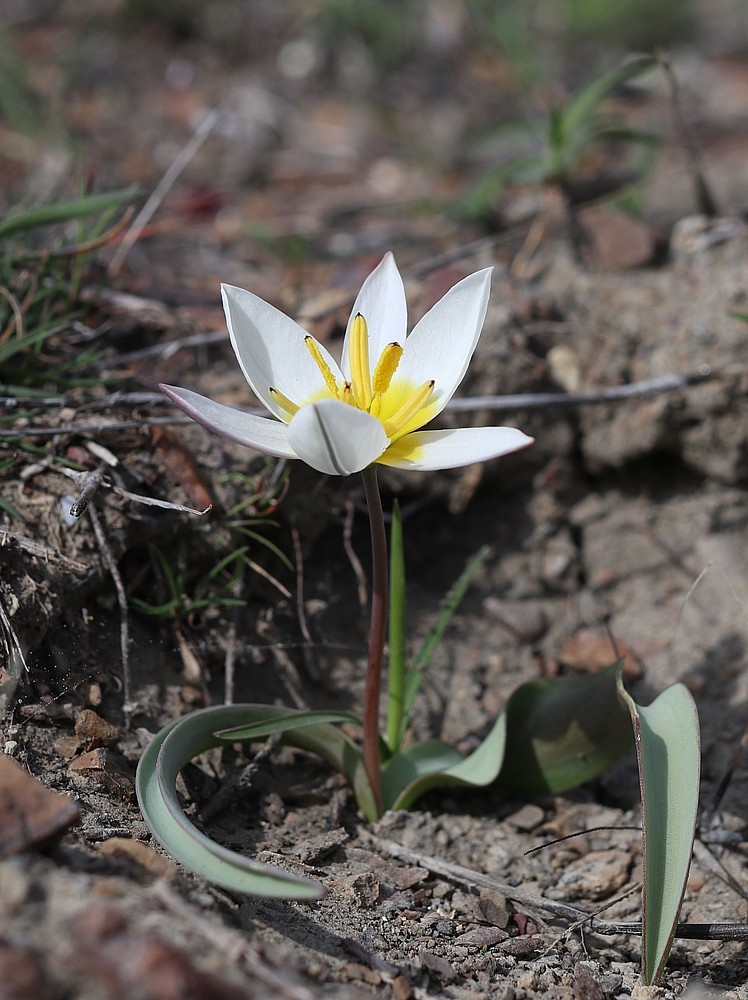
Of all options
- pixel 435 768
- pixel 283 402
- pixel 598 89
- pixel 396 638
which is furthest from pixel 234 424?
pixel 598 89

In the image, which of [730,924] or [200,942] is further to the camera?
[730,924]

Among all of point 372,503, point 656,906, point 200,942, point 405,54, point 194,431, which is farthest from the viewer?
point 405,54

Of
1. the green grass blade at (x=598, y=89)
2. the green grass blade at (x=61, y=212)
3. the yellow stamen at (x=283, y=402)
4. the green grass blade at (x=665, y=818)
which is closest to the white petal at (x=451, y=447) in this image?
the yellow stamen at (x=283, y=402)

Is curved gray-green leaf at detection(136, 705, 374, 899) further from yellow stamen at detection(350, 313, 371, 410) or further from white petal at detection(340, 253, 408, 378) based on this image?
Result: white petal at detection(340, 253, 408, 378)

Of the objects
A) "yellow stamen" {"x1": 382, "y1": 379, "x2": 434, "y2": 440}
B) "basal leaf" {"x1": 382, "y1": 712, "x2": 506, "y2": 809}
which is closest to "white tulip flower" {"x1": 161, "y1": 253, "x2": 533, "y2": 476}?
"yellow stamen" {"x1": 382, "y1": 379, "x2": 434, "y2": 440}

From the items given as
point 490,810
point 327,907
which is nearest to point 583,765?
point 490,810

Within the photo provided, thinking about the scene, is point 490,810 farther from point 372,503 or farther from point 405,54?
A: point 405,54
